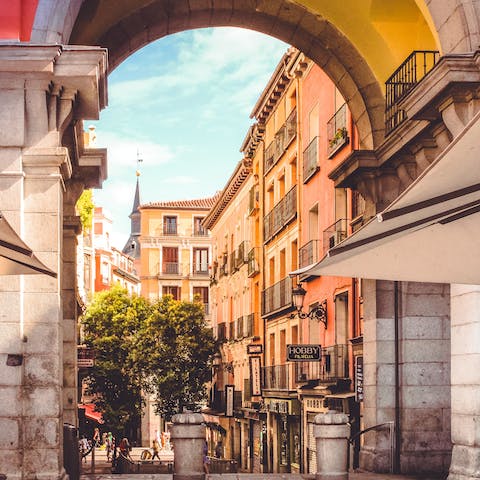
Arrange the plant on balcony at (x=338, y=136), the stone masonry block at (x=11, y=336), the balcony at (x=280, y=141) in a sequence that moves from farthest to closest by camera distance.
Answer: the balcony at (x=280, y=141) < the plant on balcony at (x=338, y=136) < the stone masonry block at (x=11, y=336)

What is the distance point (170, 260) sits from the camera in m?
95.4

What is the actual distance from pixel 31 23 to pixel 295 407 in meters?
25.1

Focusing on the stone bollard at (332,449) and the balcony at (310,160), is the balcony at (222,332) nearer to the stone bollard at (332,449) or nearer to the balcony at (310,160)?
the balcony at (310,160)

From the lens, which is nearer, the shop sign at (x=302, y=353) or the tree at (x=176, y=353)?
the shop sign at (x=302, y=353)

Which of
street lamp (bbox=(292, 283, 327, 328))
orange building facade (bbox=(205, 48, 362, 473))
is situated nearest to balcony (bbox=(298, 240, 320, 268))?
orange building facade (bbox=(205, 48, 362, 473))

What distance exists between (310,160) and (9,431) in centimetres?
2356

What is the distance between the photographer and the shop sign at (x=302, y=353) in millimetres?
30984

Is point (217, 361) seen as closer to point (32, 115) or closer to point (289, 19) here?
point (289, 19)

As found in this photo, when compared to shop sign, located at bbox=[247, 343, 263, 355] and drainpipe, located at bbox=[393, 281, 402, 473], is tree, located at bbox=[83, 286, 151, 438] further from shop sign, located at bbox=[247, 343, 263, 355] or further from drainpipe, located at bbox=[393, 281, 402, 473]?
drainpipe, located at bbox=[393, 281, 402, 473]

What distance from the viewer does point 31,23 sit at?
1556 centimetres

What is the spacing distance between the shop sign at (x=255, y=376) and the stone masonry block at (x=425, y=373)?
90.6 ft

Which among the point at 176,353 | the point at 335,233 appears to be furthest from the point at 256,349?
the point at 335,233

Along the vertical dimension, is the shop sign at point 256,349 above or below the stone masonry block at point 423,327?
below

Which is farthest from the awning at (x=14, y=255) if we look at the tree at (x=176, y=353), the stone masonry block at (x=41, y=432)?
the tree at (x=176, y=353)
